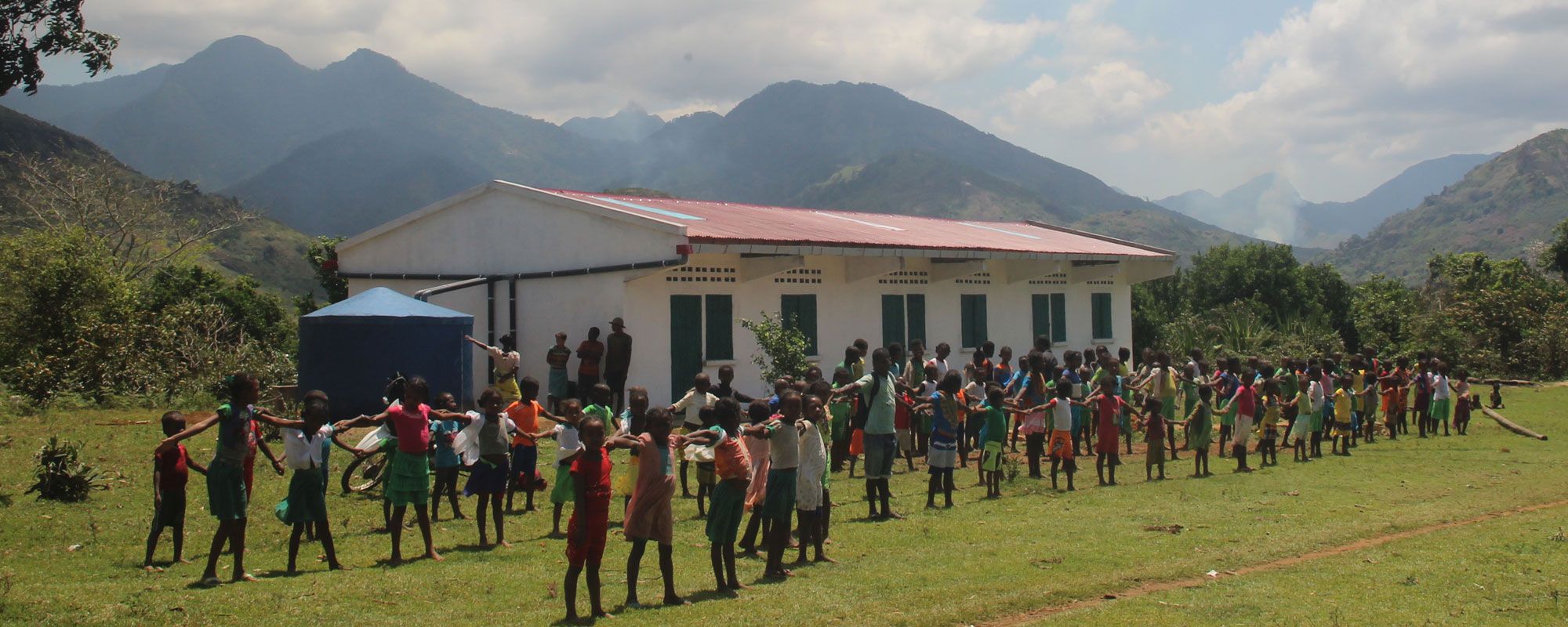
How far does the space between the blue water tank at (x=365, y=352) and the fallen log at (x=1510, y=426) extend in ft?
55.0

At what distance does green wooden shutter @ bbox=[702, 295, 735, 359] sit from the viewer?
59.2ft

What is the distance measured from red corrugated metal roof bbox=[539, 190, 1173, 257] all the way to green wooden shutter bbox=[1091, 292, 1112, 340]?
1.22 metres

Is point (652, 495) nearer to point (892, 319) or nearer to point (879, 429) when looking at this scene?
point (879, 429)

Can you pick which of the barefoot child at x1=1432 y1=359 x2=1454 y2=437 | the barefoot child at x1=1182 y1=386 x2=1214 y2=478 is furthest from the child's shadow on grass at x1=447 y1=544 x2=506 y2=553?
the barefoot child at x1=1432 y1=359 x2=1454 y2=437

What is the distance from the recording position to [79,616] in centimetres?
637

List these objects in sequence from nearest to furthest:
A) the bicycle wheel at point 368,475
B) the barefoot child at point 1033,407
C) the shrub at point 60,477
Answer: the shrub at point 60,477
the bicycle wheel at point 368,475
the barefoot child at point 1033,407

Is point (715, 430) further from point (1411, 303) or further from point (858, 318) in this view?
point (1411, 303)

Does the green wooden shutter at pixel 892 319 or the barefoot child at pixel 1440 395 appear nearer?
the barefoot child at pixel 1440 395

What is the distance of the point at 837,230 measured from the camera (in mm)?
20859

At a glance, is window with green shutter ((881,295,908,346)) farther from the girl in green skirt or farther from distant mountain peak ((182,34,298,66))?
distant mountain peak ((182,34,298,66))

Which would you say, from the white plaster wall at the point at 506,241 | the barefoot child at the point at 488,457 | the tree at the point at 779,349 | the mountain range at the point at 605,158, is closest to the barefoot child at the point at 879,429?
the barefoot child at the point at 488,457

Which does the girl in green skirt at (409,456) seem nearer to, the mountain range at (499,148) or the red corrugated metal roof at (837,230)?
the red corrugated metal roof at (837,230)

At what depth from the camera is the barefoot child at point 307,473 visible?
782 centimetres

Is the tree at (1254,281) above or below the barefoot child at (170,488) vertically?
above
